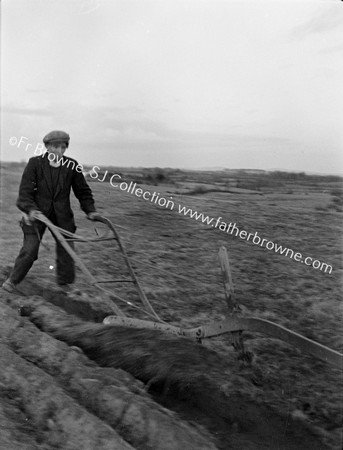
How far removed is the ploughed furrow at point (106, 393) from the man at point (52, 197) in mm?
444

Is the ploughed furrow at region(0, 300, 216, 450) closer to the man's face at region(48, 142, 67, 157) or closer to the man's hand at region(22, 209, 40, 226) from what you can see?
the man's hand at region(22, 209, 40, 226)

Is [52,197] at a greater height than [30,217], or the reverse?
[52,197]

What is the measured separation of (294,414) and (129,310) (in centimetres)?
114

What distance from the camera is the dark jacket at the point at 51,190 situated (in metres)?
2.77

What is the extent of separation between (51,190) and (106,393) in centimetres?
131

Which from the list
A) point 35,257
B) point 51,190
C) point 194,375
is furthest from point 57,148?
point 194,375

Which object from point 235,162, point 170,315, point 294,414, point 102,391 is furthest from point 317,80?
point 102,391

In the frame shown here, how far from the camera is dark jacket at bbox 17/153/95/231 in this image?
9.07ft

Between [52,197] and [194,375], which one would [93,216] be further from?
[194,375]

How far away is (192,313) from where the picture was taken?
2.75 meters

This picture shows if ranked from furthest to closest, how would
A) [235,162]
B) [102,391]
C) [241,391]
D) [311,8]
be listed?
[235,162], [311,8], [241,391], [102,391]

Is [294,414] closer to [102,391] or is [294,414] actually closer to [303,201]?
[102,391]

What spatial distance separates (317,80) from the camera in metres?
2.54

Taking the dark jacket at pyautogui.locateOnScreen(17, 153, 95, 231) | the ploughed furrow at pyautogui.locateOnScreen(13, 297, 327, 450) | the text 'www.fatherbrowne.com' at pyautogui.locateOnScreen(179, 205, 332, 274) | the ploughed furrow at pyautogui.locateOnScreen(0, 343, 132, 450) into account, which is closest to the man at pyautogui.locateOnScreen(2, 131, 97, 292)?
the dark jacket at pyautogui.locateOnScreen(17, 153, 95, 231)
